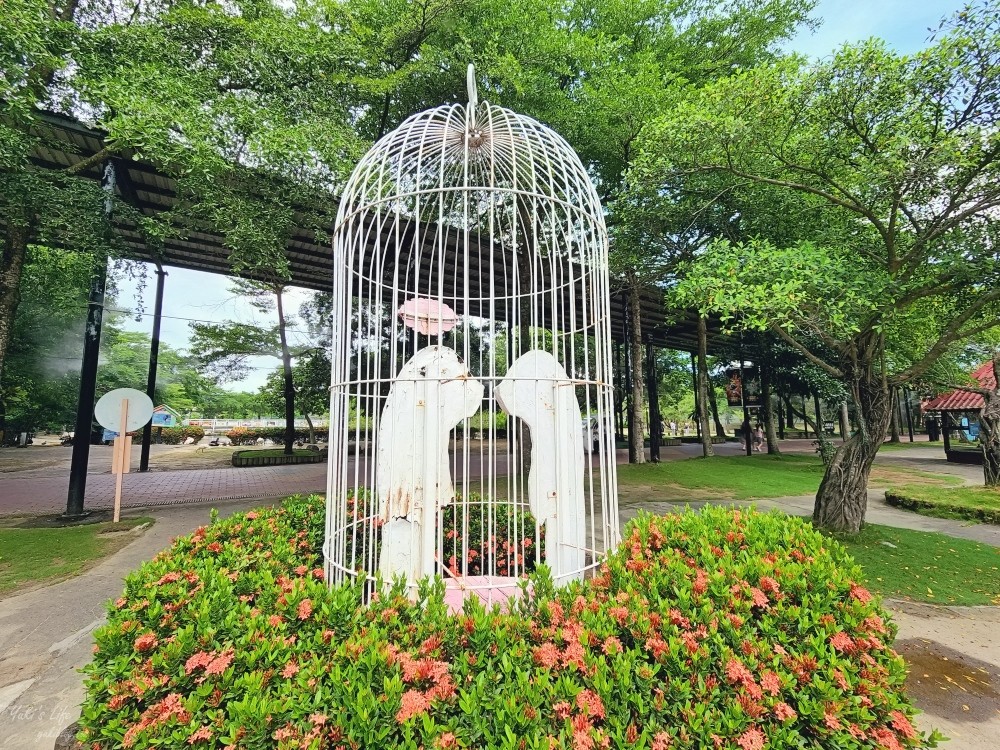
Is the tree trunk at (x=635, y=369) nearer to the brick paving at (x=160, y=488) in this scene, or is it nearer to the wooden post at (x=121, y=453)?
A: the brick paving at (x=160, y=488)

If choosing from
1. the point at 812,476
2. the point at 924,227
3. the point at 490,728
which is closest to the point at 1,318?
the point at 490,728

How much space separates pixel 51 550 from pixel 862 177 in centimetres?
939

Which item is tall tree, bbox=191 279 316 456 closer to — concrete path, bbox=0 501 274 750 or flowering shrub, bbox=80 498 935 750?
concrete path, bbox=0 501 274 750

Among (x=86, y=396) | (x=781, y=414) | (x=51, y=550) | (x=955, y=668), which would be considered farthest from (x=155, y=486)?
(x=781, y=414)

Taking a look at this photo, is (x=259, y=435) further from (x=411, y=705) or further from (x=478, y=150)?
(x=411, y=705)

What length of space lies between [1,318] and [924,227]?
11323 millimetres

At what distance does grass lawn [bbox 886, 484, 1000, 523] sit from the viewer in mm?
6508

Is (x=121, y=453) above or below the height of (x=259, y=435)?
below

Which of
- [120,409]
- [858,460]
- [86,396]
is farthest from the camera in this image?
[86,396]

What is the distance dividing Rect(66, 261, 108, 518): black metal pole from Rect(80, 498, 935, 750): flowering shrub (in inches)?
234

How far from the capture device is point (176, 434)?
2200 cm

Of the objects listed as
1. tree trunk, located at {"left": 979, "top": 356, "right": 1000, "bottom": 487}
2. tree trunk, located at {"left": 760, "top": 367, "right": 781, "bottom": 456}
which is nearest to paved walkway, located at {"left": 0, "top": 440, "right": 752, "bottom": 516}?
tree trunk, located at {"left": 979, "top": 356, "right": 1000, "bottom": 487}

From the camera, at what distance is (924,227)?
4.86 metres

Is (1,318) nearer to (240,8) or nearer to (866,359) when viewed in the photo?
(240,8)
